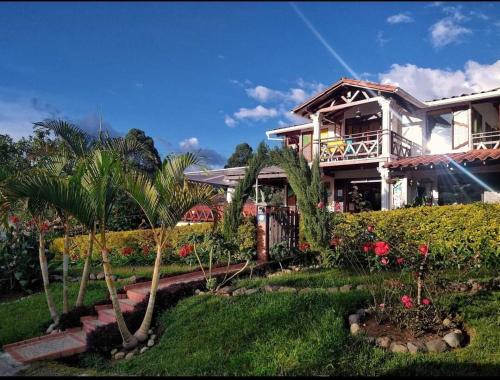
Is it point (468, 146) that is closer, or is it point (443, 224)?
point (443, 224)

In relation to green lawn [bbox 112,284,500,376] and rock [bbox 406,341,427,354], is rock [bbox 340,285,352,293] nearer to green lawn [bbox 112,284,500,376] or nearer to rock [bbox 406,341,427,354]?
green lawn [bbox 112,284,500,376]

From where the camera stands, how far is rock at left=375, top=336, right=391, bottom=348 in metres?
4.32

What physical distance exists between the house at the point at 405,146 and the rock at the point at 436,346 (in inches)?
366

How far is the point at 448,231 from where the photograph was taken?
8.11m

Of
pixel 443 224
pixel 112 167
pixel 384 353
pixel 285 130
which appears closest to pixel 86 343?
pixel 112 167

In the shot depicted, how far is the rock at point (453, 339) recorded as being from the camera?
14.0 feet

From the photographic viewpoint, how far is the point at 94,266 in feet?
41.8

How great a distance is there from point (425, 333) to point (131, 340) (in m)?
3.79

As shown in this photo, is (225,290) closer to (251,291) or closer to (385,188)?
(251,291)

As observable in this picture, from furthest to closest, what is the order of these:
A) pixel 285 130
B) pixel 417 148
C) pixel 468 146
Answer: pixel 285 130, pixel 417 148, pixel 468 146

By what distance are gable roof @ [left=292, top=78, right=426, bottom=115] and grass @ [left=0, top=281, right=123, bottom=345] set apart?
1079 cm

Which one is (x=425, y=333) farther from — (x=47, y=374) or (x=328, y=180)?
(x=328, y=180)

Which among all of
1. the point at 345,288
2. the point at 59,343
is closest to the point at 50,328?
the point at 59,343

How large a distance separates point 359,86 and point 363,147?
2368 millimetres
